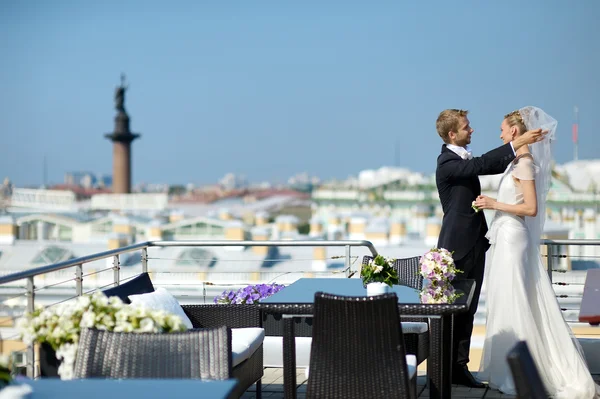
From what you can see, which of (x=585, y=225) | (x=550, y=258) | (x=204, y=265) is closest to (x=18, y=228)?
(x=204, y=265)

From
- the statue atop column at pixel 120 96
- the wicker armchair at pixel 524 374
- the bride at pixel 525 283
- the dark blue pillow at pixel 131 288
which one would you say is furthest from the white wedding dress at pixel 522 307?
the statue atop column at pixel 120 96

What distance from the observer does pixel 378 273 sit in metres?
4.05

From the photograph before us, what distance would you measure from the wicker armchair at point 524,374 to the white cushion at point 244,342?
1.78 metres

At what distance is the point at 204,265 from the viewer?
49812 mm

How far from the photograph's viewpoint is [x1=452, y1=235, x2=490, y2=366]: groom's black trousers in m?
4.64

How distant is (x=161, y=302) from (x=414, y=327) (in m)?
1.30

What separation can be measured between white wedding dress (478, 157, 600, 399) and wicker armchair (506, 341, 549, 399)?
8.43 ft

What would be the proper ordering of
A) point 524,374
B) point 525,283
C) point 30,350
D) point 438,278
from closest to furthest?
1. point 524,374
2. point 438,278
3. point 30,350
4. point 525,283

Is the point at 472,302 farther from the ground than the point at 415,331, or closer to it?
farther from the ground

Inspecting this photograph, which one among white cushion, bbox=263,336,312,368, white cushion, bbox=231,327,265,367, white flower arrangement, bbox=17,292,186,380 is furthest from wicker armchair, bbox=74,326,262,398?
white cushion, bbox=263,336,312,368

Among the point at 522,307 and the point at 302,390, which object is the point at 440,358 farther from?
the point at 302,390

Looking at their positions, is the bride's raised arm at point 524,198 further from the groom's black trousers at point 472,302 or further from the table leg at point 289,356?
Answer: the table leg at point 289,356

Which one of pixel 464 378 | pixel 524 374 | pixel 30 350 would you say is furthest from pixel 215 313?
pixel 524 374

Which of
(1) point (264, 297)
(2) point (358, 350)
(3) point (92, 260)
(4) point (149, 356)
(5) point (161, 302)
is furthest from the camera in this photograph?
(1) point (264, 297)
